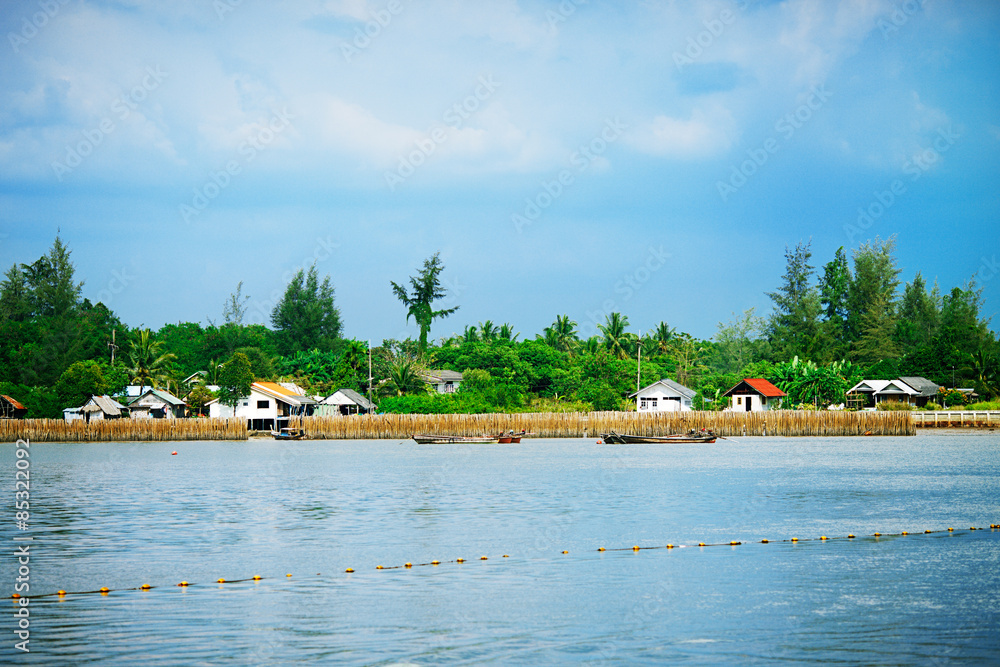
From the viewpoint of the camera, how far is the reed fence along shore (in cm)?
7588

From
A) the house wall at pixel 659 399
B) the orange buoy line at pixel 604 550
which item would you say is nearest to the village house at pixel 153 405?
the house wall at pixel 659 399

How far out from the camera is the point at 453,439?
7306 centimetres

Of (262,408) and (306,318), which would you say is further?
(306,318)

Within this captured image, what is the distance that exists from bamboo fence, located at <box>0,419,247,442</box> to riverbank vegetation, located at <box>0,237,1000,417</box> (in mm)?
8645

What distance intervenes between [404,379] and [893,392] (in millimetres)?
48593

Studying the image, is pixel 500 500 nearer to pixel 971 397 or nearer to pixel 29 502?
pixel 29 502

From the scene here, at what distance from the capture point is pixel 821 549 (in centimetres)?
2197

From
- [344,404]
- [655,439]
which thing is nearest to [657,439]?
[655,439]

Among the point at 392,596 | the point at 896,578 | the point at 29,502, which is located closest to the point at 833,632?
the point at 896,578

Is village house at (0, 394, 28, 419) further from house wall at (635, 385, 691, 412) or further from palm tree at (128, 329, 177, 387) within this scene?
house wall at (635, 385, 691, 412)

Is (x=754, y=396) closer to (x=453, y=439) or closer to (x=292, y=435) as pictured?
(x=453, y=439)

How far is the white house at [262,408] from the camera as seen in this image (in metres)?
91.2

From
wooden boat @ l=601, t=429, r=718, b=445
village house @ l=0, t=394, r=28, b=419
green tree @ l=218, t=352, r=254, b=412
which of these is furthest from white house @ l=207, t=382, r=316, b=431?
wooden boat @ l=601, t=429, r=718, b=445

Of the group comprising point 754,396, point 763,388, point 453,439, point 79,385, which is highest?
point 79,385
